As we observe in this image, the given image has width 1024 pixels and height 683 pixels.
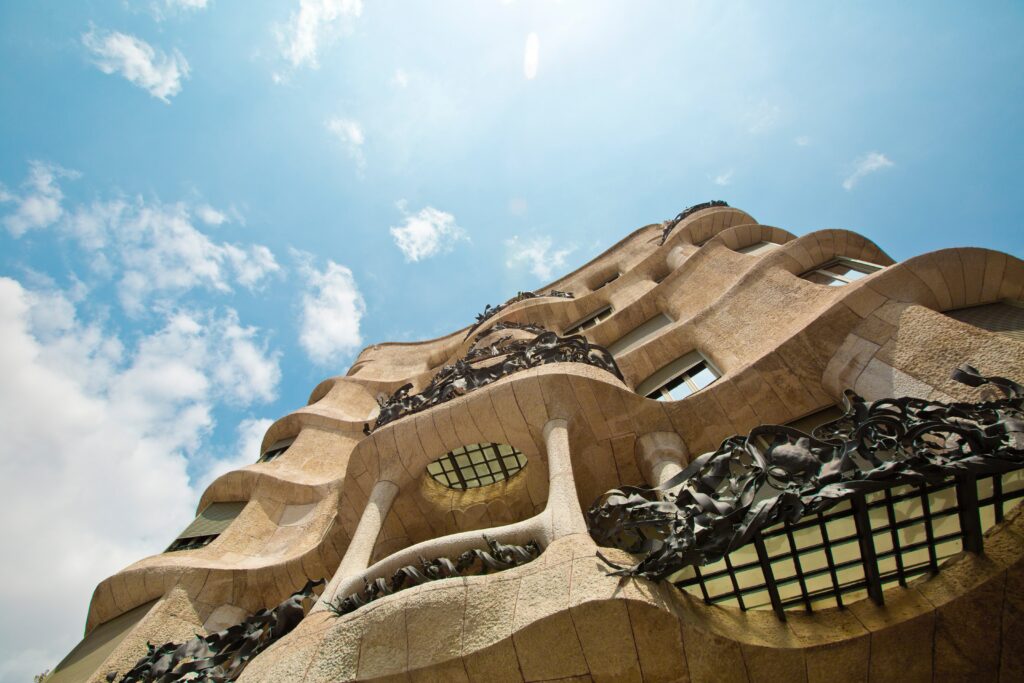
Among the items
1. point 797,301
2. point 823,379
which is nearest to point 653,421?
point 823,379

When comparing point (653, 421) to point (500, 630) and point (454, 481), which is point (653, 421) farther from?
point (500, 630)

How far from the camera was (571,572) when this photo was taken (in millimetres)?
4910

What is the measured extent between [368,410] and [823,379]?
51.1 ft

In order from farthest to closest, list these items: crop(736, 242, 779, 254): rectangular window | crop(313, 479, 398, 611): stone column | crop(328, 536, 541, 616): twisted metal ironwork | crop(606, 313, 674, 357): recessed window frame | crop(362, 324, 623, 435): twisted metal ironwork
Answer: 1. crop(736, 242, 779, 254): rectangular window
2. crop(606, 313, 674, 357): recessed window frame
3. crop(362, 324, 623, 435): twisted metal ironwork
4. crop(313, 479, 398, 611): stone column
5. crop(328, 536, 541, 616): twisted metal ironwork

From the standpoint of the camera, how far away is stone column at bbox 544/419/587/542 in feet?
19.6

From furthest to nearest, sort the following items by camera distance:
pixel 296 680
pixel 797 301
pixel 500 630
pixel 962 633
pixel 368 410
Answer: pixel 368 410 → pixel 797 301 → pixel 296 680 → pixel 500 630 → pixel 962 633

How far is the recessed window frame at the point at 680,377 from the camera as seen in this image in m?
11.4

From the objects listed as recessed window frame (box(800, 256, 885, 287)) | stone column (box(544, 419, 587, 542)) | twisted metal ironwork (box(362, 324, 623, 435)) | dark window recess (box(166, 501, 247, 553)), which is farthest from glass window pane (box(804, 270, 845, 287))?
→ dark window recess (box(166, 501, 247, 553))

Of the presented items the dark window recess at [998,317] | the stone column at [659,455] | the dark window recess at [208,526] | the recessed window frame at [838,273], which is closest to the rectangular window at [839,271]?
the recessed window frame at [838,273]

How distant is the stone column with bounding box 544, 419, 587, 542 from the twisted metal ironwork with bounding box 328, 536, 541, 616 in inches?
15.6

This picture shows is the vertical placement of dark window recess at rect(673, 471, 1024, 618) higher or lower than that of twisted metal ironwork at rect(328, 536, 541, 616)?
lower

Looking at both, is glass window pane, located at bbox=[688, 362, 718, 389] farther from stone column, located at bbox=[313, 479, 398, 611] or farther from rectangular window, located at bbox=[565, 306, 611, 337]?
rectangular window, located at bbox=[565, 306, 611, 337]

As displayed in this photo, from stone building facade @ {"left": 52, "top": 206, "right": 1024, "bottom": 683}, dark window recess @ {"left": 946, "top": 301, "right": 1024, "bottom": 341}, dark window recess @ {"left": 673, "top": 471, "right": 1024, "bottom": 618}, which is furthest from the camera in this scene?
dark window recess @ {"left": 946, "top": 301, "right": 1024, "bottom": 341}

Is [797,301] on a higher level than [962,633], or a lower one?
higher
